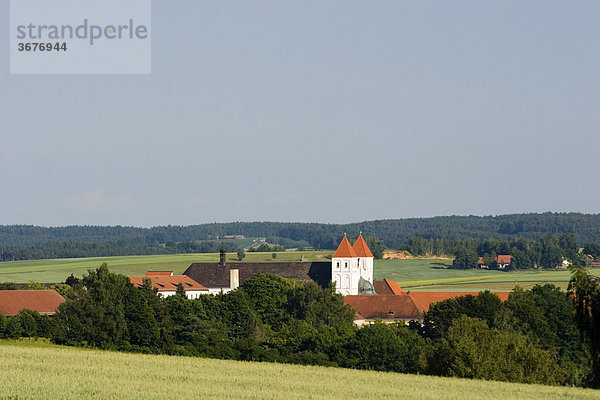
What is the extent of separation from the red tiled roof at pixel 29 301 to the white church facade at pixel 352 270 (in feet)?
142

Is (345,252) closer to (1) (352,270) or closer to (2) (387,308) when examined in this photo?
(1) (352,270)

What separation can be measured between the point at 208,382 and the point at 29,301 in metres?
60.0

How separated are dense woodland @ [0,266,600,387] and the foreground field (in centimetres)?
1281

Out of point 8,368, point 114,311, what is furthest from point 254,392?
point 114,311

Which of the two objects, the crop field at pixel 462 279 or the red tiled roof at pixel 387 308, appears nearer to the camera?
the red tiled roof at pixel 387 308

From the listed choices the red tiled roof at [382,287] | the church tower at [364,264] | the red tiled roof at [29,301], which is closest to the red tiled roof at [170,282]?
the church tower at [364,264]

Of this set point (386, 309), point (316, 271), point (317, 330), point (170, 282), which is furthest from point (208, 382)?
point (316, 271)

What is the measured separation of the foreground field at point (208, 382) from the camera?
35.8 meters

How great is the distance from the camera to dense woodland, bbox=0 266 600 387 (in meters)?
61.4

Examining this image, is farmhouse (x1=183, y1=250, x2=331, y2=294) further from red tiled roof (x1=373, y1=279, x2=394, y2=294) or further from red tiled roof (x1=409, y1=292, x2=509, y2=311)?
red tiled roof (x1=409, y1=292, x2=509, y2=311)

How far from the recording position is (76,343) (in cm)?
7800

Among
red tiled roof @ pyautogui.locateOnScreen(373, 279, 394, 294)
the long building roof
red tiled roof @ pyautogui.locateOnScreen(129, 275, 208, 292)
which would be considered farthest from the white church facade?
red tiled roof @ pyautogui.locateOnScreen(129, 275, 208, 292)

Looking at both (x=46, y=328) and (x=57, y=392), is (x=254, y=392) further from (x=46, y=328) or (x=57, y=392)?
(x=46, y=328)

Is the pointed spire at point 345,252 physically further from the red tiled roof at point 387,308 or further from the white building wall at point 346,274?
the red tiled roof at point 387,308
